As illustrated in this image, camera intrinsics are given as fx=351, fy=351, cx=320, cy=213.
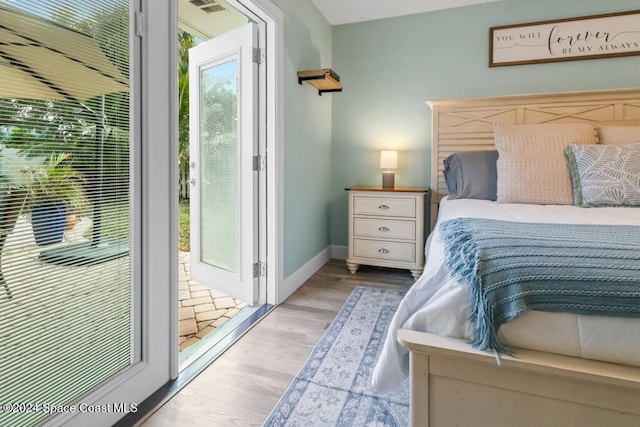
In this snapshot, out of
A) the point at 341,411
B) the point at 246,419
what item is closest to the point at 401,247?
the point at 341,411

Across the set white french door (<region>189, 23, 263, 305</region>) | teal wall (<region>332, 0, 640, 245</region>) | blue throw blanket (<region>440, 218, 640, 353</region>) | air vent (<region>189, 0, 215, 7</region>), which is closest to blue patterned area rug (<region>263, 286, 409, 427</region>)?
blue throw blanket (<region>440, 218, 640, 353</region>)

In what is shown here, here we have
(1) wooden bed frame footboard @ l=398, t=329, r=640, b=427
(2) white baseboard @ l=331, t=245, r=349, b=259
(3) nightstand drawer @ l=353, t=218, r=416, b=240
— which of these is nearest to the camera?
(1) wooden bed frame footboard @ l=398, t=329, r=640, b=427

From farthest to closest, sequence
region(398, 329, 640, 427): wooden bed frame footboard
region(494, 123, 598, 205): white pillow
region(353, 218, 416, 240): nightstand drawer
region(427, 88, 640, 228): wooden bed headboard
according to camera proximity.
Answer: region(353, 218, 416, 240): nightstand drawer
region(427, 88, 640, 228): wooden bed headboard
region(494, 123, 598, 205): white pillow
region(398, 329, 640, 427): wooden bed frame footboard

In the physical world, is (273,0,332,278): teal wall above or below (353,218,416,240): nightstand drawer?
above

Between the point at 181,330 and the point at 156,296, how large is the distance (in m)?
0.82

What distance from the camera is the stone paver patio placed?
7.00 feet

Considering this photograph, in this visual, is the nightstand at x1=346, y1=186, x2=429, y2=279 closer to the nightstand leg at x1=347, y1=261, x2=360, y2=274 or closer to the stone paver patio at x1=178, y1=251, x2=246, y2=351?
the nightstand leg at x1=347, y1=261, x2=360, y2=274

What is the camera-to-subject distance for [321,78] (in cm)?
271

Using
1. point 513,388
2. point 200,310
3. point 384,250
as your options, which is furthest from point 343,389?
point 384,250

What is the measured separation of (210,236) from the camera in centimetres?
274

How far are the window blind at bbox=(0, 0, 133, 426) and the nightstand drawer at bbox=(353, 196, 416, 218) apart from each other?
206 cm

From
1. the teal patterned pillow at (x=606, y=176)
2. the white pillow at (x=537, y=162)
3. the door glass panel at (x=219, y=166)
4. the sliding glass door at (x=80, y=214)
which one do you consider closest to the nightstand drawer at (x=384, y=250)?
the white pillow at (x=537, y=162)

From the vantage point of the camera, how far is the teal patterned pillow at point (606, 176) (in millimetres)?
1805

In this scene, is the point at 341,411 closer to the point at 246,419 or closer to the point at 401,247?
the point at 246,419
